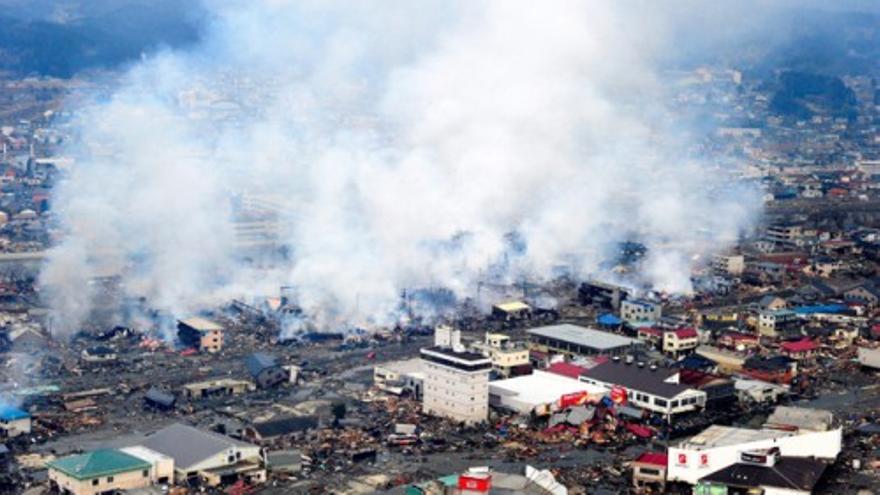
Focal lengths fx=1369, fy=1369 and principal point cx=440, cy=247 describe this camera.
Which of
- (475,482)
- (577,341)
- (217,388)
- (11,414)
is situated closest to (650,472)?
(475,482)

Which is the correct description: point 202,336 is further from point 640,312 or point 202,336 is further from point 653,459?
point 653,459

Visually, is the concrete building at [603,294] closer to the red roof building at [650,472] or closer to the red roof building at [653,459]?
the red roof building at [653,459]

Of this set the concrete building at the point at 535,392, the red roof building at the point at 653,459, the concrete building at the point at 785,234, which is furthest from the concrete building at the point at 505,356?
the concrete building at the point at 785,234

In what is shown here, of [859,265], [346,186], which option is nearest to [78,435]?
[346,186]

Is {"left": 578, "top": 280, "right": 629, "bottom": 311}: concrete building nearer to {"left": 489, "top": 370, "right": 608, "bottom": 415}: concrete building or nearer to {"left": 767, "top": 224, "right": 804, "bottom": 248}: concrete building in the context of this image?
{"left": 489, "top": 370, "right": 608, "bottom": 415}: concrete building

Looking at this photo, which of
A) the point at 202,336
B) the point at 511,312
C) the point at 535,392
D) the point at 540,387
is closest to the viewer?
the point at 535,392

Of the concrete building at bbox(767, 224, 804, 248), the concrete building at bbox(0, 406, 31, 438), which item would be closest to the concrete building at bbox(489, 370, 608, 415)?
the concrete building at bbox(0, 406, 31, 438)

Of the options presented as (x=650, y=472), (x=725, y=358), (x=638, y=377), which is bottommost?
(x=650, y=472)
